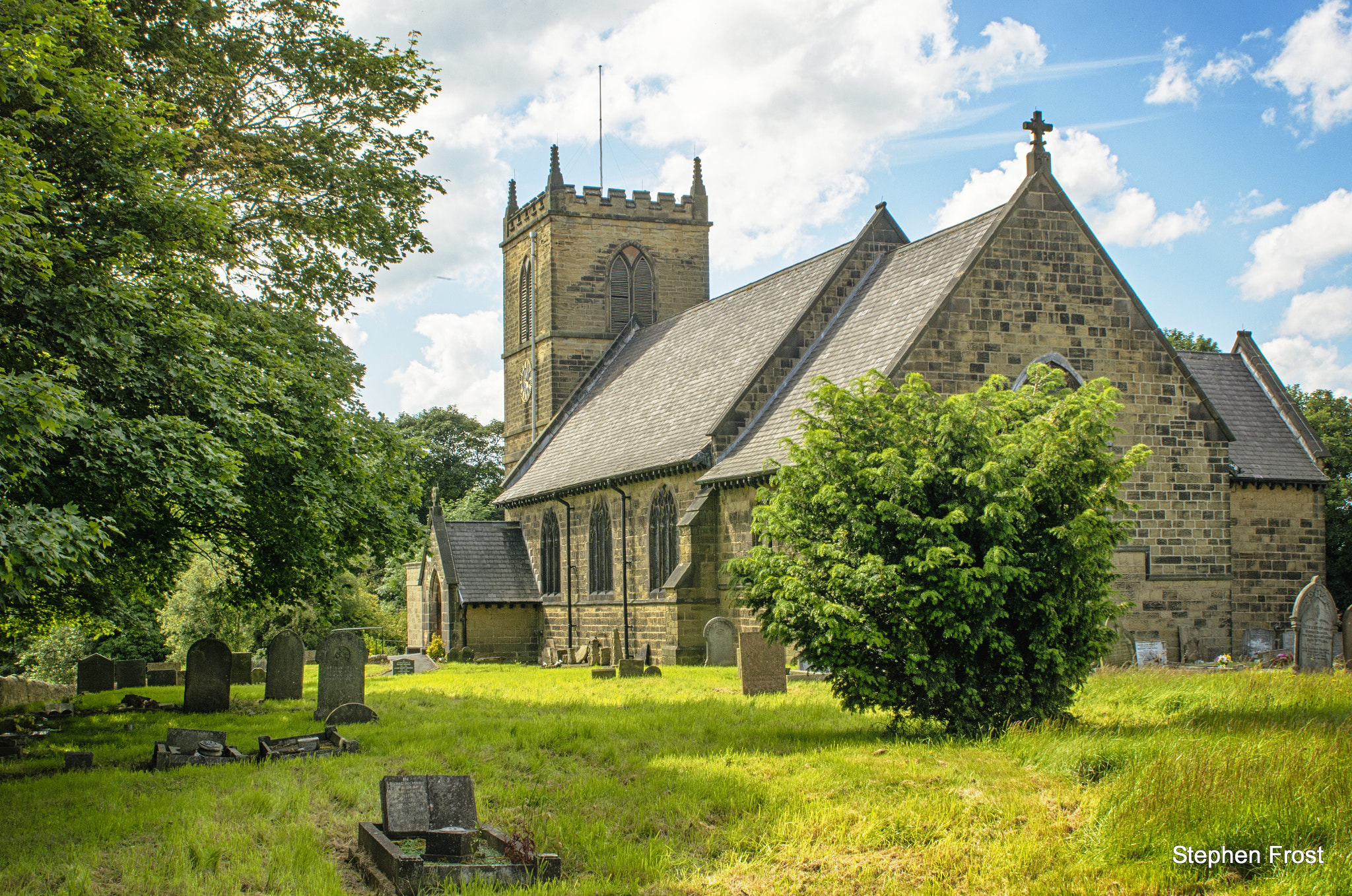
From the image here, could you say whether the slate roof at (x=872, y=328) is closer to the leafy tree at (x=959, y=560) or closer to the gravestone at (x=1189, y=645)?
the gravestone at (x=1189, y=645)

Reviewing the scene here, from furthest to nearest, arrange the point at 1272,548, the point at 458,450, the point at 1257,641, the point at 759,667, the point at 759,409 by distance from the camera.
A: the point at 458,450, the point at 1272,548, the point at 759,409, the point at 1257,641, the point at 759,667

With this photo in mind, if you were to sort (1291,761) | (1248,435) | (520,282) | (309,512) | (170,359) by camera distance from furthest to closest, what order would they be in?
(520,282) < (1248,435) < (309,512) < (170,359) < (1291,761)

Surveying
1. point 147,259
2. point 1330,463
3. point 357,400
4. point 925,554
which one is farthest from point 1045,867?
point 1330,463

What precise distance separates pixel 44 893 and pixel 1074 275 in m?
20.6

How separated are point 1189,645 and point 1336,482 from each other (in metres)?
24.8

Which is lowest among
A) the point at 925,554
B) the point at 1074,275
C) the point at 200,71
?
the point at 925,554

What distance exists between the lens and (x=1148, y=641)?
22.2 meters

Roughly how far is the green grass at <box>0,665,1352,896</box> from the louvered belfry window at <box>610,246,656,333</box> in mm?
29255

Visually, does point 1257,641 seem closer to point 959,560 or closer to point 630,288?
point 959,560

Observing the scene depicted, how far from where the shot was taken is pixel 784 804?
9531mm

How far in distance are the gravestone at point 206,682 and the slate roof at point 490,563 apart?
54.5 ft

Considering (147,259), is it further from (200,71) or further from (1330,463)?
(1330,463)

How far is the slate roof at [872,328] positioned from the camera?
22906 mm

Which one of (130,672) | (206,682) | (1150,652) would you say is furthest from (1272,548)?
(130,672)
